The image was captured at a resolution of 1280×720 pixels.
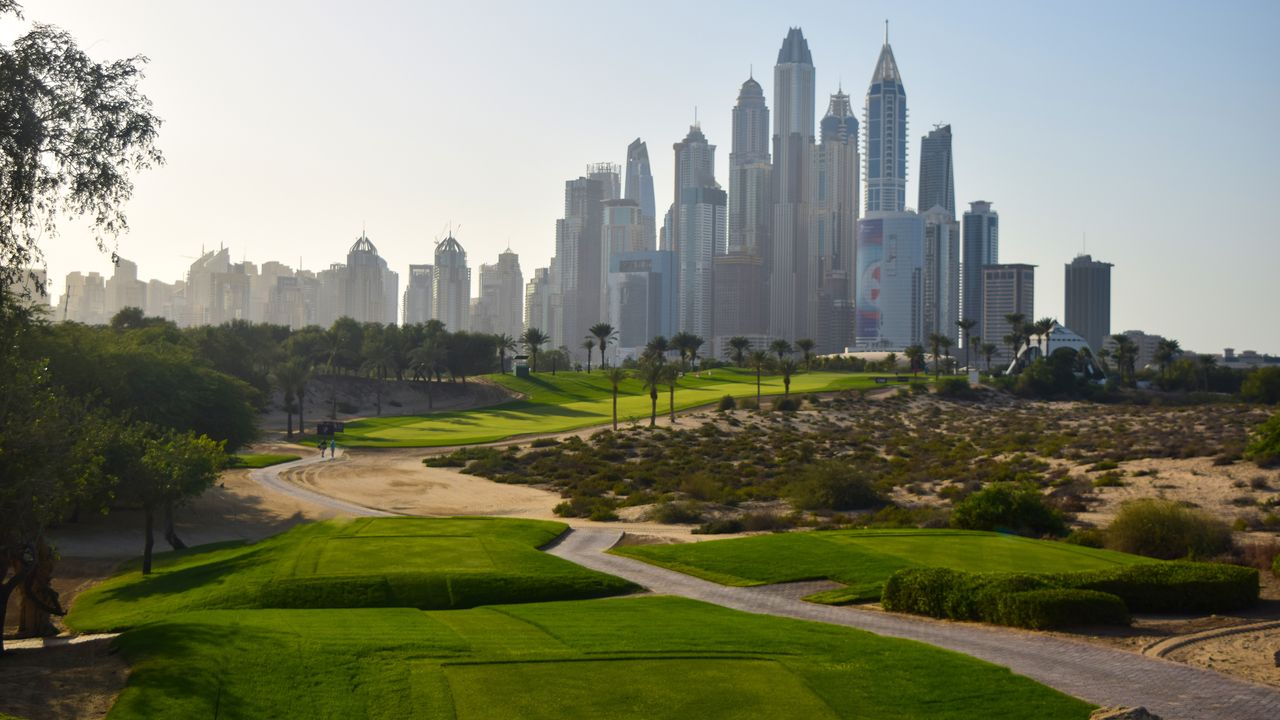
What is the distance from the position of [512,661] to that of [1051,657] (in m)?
9.75

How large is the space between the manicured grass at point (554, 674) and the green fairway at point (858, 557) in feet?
23.0

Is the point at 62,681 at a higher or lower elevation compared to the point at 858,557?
higher

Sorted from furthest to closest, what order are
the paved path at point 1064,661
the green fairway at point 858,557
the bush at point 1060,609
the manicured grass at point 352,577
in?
1. the green fairway at point 858,557
2. the manicured grass at point 352,577
3. the bush at point 1060,609
4. the paved path at point 1064,661

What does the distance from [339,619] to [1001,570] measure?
16.3m

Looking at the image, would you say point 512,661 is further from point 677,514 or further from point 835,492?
point 835,492

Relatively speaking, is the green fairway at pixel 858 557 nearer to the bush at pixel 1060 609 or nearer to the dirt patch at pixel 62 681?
the bush at pixel 1060 609

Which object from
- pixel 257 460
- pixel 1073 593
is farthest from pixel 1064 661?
pixel 257 460

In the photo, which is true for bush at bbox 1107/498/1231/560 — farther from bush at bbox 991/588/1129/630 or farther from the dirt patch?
the dirt patch

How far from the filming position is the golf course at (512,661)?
13.8 metres

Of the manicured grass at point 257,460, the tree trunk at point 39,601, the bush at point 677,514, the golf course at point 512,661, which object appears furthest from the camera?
the manicured grass at point 257,460

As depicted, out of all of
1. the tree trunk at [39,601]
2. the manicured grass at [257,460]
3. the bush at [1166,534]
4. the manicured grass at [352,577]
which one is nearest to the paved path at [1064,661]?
the manicured grass at [352,577]

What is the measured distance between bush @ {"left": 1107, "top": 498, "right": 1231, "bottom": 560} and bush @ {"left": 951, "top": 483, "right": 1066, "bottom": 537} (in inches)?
128

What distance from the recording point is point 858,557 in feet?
91.9

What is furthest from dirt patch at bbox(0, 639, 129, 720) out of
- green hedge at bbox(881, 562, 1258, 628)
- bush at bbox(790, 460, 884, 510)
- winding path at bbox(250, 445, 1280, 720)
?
bush at bbox(790, 460, 884, 510)
